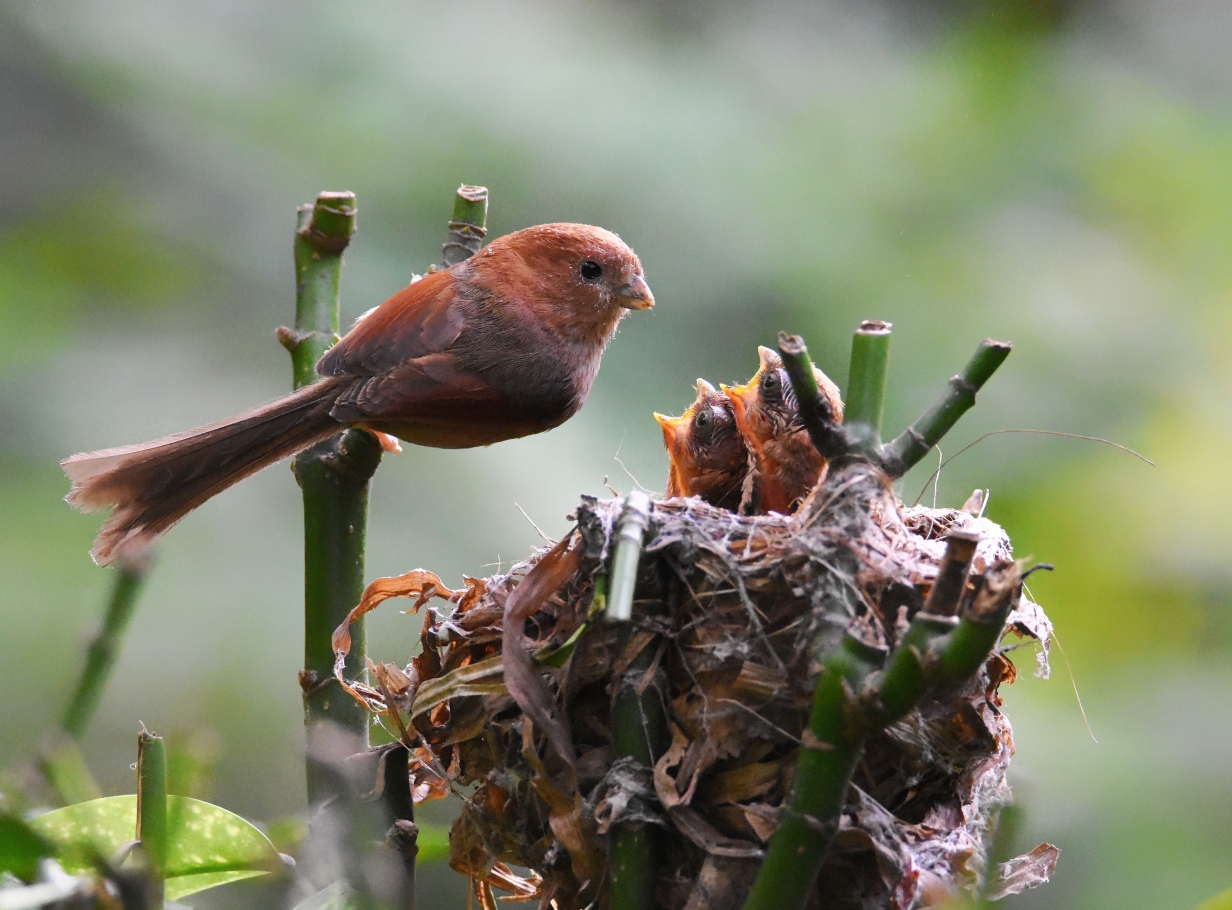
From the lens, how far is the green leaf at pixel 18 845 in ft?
3.53

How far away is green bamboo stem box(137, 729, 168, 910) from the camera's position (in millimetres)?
1152

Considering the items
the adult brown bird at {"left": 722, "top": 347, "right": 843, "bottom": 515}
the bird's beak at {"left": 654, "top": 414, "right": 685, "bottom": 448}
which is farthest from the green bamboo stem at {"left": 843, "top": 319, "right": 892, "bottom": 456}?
the bird's beak at {"left": 654, "top": 414, "right": 685, "bottom": 448}

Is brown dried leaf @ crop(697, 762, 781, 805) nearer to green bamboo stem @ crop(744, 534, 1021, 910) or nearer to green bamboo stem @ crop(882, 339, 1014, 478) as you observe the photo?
green bamboo stem @ crop(744, 534, 1021, 910)

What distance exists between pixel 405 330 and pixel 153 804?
1.76 meters

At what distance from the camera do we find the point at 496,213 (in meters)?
5.58

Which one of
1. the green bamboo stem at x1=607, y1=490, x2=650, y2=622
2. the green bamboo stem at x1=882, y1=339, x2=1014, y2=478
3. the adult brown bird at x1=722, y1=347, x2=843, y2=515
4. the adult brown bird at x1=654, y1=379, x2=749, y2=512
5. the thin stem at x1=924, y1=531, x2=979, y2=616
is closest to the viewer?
the thin stem at x1=924, y1=531, x2=979, y2=616

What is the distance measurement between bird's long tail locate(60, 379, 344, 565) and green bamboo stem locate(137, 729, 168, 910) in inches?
49.9

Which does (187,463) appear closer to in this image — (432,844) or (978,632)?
(432,844)

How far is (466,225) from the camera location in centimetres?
282

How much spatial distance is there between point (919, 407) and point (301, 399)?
9.78ft

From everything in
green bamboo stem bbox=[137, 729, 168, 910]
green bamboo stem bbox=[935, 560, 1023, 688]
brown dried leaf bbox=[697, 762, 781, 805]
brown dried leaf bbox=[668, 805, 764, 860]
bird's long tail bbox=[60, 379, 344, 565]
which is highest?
green bamboo stem bbox=[935, 560, 1023, 688]

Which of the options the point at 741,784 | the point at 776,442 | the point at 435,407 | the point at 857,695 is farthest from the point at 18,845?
the point at 776,442

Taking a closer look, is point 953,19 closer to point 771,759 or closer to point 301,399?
point 301,399

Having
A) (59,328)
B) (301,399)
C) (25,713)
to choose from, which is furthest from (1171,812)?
(59,328)
